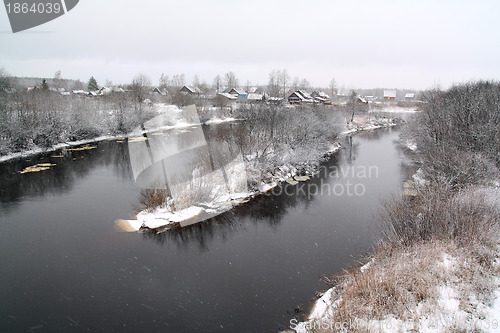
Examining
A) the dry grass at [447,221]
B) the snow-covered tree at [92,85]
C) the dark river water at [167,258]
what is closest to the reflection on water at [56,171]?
the dark river water at [167,258]

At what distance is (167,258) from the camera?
11.1m

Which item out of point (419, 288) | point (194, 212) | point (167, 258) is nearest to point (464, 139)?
point (419, 288)

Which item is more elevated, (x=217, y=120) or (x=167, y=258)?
(x=217, y=120)

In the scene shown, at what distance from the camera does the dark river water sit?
8.29 m

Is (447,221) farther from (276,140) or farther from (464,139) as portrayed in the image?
(276,140)

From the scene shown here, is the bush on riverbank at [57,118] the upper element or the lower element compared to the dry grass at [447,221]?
upper

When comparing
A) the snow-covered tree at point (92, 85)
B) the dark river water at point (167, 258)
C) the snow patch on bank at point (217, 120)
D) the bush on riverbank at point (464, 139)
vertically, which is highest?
the snow-covered tree at point (92, 85)

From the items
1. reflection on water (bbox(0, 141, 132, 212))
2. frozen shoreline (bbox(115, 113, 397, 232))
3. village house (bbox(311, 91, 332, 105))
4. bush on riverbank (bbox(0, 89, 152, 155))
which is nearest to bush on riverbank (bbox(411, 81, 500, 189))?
frozen shoreline (bbox(115, 113, 397, 232))

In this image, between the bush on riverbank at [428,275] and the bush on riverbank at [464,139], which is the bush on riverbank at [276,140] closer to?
the bush on riverbank at [464,139]

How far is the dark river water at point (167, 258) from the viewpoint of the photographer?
326 inches

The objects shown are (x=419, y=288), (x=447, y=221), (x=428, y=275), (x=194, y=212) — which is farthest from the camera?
(x=194, y=212)

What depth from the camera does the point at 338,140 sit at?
36.1 meters

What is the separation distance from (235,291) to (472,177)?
11.5m

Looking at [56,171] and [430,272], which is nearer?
[430,272]
